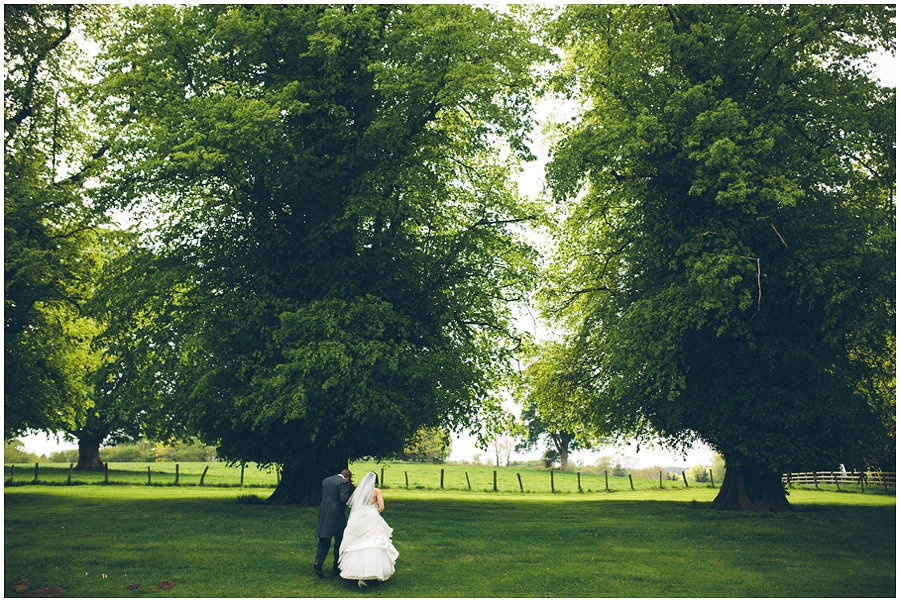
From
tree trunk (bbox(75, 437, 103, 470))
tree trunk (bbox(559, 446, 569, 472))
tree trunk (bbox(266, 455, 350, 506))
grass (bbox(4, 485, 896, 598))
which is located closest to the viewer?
grass (bbox(4, 485, 896, 598))

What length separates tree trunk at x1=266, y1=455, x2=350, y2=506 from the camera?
26.6 m

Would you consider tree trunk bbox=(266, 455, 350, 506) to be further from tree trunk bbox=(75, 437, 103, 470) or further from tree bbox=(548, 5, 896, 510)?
tree trunk bbox=(75, 437, 103, 470)

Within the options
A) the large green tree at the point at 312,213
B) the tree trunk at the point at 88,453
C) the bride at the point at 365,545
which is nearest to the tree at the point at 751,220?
the large green tree at the point at 312,213

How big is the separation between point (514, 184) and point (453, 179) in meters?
3.05

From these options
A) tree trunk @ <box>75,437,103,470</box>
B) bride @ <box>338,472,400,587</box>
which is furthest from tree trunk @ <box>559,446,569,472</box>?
bride @ <box>338,472,400,587</box>

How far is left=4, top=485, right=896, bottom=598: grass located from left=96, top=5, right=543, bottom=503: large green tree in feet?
11.6

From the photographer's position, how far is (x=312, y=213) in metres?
27.1

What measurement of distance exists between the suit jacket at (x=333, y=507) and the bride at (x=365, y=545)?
318mm

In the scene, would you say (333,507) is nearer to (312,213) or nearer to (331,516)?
(331,516)

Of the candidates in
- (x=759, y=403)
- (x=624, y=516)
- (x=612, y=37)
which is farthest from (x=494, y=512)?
(x=612, y=37)

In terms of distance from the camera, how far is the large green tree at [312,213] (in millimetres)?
23922

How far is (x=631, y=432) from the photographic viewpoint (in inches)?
1177

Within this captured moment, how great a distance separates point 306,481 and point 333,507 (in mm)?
13568

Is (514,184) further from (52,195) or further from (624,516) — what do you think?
(52,195)
